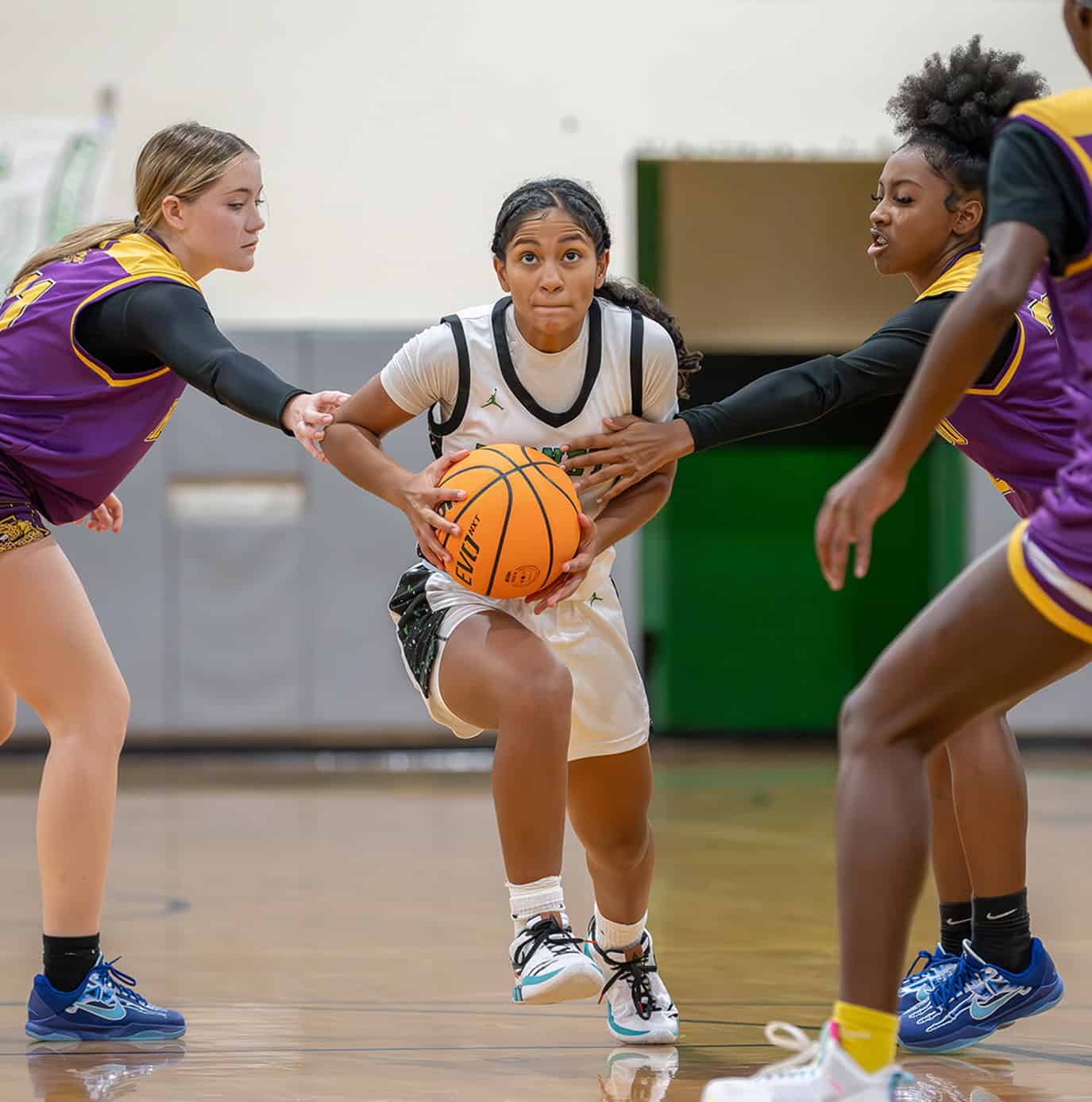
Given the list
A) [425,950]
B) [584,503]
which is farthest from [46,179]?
[584,503]

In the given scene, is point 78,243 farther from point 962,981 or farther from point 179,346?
point 962,981

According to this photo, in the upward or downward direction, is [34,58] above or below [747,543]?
above

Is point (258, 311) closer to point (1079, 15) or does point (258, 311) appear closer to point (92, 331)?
point (92, 331)

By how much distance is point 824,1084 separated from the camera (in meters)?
2.18

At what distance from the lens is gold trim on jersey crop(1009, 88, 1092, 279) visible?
7.03 ft

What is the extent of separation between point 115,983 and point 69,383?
127cm

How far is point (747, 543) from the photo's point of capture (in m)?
10.8

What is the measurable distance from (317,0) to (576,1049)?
796 centimetres

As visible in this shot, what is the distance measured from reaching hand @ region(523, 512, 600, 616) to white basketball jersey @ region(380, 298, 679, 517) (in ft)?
0.47

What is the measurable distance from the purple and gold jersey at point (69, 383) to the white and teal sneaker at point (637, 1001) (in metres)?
1.48

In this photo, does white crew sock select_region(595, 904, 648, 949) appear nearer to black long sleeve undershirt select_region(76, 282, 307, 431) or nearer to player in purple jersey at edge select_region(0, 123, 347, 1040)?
player in purple jersey at edge select_region(0, 123, 347, 1040)

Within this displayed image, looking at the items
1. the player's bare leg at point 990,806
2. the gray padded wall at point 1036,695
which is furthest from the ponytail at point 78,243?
the gray padded wall at point 1036,695

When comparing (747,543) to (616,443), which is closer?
(616,443)

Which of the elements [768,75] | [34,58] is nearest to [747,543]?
[768,75]
